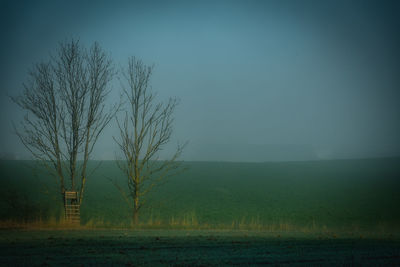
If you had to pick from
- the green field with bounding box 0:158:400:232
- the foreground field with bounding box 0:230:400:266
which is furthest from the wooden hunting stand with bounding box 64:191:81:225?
the foreground field with bounding box 0:230:400:266

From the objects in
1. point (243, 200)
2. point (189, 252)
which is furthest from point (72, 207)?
point (243, 200)

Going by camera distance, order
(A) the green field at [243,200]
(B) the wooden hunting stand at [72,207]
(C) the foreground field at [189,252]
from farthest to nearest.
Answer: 1. (A) the green field at [243,200]
2. (B) the wooden hunting stand at [72,207]
3. (C) the foreground field at [189,252]

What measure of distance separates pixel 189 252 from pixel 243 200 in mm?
26614

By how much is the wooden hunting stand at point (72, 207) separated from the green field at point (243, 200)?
951 millimetres

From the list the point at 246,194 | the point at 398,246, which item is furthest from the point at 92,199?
the point at 398,246

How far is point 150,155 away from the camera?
17672 millimetres

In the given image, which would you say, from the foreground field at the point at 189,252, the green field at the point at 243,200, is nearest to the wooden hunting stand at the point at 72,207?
the green field at the point at 243,200

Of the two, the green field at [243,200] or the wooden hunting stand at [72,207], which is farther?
the green field at [243,200]

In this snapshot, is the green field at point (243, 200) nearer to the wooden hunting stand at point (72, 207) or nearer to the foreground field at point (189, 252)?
the wooden hunting stand at point (72, 207)

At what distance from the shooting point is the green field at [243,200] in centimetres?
2164

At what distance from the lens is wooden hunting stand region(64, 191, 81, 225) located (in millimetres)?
17125

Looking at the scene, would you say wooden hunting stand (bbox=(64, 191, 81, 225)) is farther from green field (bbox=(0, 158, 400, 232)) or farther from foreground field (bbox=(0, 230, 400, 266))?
foreground field (bbox=(0, 230, 400, 266))

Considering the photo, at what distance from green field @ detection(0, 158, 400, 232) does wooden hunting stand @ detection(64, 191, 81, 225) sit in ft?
3.12

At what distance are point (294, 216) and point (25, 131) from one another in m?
18.5
